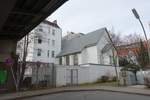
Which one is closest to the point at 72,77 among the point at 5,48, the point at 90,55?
the point at 5,48

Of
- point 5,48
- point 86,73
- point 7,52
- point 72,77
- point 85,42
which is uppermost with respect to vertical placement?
point 85,42

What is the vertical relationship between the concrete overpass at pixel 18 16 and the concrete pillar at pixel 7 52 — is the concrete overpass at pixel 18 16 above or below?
above

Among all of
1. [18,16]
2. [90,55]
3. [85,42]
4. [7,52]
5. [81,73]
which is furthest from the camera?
[85,42]

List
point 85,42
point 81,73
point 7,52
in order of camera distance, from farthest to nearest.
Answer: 1. point 85,42
2. point 81,73
3. point 7,52

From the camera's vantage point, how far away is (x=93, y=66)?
29.4m

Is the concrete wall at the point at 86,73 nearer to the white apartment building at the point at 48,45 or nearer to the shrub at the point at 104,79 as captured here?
the shrub at the point at 104,79

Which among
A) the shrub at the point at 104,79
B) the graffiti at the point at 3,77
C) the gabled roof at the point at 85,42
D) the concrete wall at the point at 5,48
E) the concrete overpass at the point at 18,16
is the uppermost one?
the gabled roof at the point at 85,42

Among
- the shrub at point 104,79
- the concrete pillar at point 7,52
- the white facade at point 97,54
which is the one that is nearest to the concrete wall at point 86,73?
the shrub at point 104,79

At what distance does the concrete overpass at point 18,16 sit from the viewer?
32.2ft

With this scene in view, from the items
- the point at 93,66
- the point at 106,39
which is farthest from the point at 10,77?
the point at 106,39

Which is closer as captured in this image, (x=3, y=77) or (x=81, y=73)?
(x=3, y=77)

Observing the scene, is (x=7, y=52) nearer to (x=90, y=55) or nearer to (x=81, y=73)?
(x=81, y=73)

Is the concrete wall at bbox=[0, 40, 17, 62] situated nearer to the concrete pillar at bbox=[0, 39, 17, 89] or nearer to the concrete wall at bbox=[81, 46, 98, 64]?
the concrete pillar at bbox=[0, 39, 17, 89]

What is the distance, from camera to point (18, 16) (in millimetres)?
13062
